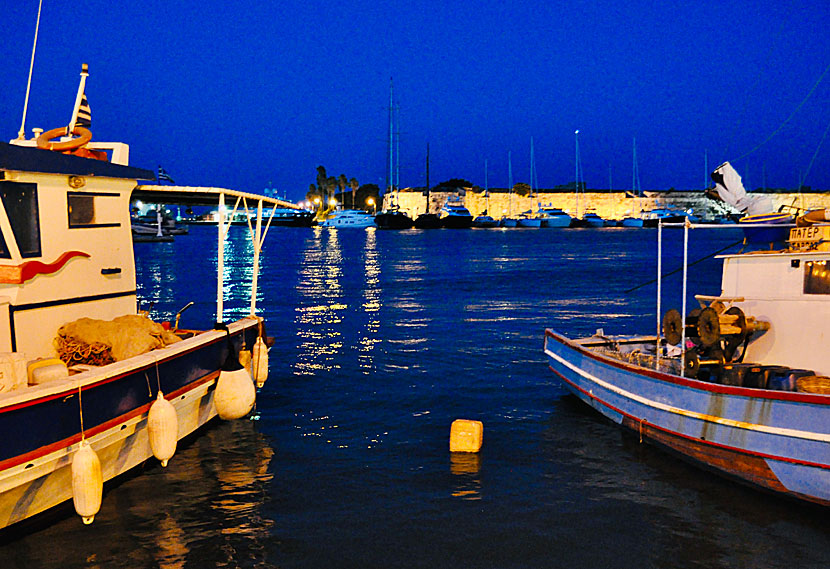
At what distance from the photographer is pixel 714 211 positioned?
196 metres

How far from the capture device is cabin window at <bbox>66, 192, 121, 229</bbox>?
951 centimetres

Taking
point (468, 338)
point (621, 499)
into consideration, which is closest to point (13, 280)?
point (621, 499)

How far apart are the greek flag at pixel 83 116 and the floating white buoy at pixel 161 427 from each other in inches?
203

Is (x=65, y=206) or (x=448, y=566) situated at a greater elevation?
(x=65, y=206)

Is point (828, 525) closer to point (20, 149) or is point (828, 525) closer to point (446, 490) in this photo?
point (446, 490)

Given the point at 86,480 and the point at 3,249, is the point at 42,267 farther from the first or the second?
the point at 86,480

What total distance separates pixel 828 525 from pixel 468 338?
560 inches

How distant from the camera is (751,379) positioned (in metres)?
9.76

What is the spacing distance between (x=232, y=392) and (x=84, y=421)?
348 centimetres

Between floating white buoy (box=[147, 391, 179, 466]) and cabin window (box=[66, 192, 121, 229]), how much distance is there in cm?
271

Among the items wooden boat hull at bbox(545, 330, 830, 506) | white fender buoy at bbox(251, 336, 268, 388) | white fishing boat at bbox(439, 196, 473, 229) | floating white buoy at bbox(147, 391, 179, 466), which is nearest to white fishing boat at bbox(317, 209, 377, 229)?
white fishing boat at bbox(439, 196, 473, 229)

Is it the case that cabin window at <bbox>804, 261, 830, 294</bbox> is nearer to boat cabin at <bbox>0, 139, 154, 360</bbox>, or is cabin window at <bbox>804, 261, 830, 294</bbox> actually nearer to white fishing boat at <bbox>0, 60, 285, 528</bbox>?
white fishing boat at <bbox>0, 60, 285, 528</bbox>

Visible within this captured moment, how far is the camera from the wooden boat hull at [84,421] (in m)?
7.09

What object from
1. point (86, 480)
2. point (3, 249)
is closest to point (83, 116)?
point (3, 249)
